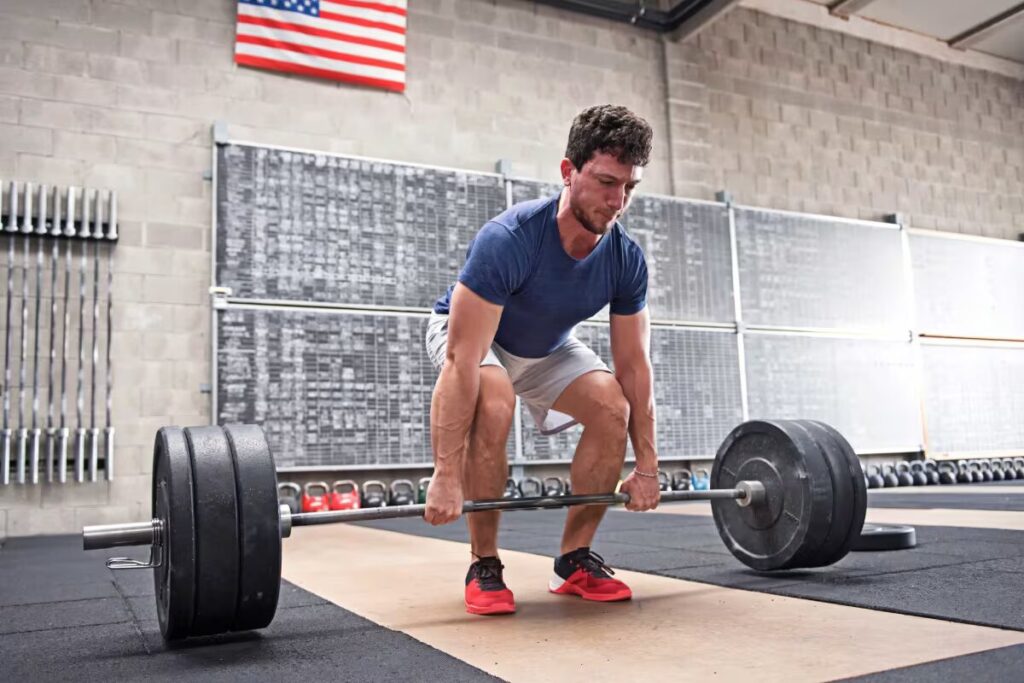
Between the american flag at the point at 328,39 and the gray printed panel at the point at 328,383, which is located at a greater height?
the american flag at the point at 328,39

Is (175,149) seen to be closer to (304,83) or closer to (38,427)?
(304,83)

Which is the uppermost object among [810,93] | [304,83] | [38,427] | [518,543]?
[810,93]

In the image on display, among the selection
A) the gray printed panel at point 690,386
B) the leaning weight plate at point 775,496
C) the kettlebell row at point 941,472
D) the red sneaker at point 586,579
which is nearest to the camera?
the red sneaker at point 586,579

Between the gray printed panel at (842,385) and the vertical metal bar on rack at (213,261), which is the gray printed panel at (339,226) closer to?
the vertical metal bar on rack at (213,261)

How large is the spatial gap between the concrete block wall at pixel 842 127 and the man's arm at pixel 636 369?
13.5 ft

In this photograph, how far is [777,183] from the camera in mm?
6016

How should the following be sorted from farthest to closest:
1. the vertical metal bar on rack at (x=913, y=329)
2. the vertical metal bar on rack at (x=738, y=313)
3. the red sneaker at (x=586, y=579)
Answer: the vertical metal bar on rack at (x=913, y=329), the vertical metal bar on rack at (x=738, y=313), the red sneaker at (x=586, y=579)

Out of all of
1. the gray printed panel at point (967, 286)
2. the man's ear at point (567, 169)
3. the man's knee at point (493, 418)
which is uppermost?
the gray printed panel at point (967, 286)

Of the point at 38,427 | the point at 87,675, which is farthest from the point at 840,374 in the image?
the point at 87,675

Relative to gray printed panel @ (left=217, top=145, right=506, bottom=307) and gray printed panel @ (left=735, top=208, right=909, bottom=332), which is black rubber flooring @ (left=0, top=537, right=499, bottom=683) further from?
gray printed panel @ (left=735, top=208, right=909, bottom=332)

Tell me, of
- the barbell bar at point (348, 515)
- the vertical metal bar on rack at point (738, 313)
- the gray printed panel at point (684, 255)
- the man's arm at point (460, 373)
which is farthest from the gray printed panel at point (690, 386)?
the man's arm at point (460, 373)

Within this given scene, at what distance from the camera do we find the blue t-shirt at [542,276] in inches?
60.6

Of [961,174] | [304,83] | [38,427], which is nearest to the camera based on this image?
[38,427]

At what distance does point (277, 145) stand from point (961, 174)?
5.56 metres
